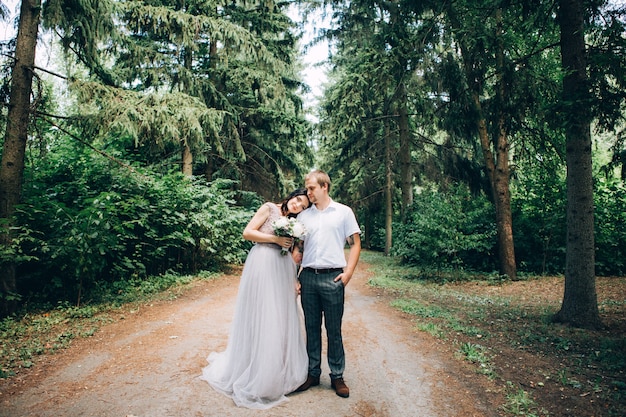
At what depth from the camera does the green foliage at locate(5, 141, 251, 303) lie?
6480mm

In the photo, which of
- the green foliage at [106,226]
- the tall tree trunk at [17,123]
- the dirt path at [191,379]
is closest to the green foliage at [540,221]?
the dirt path at [191,379]

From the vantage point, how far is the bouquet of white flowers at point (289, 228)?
369 cm

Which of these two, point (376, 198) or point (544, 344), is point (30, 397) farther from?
point (376, 198)

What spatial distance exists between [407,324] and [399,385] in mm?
2673

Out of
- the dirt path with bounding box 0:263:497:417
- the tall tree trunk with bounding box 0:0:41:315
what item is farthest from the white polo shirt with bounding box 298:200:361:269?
the tall tree trunk with bounding box 0:0:41:315

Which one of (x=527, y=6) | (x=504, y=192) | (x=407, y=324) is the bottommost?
(x=407, y=324)

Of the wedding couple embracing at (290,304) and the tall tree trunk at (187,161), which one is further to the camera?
the tall tree trunk at (187,161)

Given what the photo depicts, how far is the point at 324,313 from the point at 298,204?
1.17 metres

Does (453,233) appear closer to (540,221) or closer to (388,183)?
(540,221)

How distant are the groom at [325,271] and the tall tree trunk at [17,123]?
18.1 ft

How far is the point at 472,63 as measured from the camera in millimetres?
8023

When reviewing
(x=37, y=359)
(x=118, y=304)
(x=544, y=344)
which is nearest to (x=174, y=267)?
(x=118, y=304)

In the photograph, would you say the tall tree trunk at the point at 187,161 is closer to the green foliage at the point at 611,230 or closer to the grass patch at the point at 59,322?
the grass patch at the point at 59,322

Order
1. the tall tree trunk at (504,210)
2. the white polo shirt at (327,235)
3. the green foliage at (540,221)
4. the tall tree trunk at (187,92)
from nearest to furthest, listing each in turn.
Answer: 1. the white polo shirt at (327,235)
2. the tall tree trunk at (504,210)
3. the green foliage at (540,221)
4. the tall tree trunk at (187,92)
